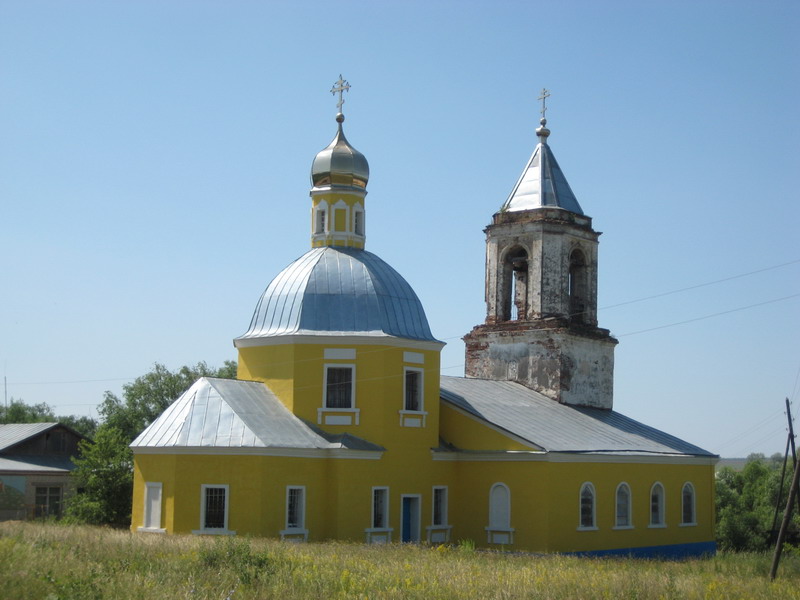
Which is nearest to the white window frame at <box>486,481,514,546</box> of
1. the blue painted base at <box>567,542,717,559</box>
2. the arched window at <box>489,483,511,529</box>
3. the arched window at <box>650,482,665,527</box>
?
the arched window at <box>489,483,511,529</box>

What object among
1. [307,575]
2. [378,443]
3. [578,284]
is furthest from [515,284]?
[307,575]

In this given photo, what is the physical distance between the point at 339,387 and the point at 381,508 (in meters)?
3.31

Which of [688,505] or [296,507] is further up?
[296,507]

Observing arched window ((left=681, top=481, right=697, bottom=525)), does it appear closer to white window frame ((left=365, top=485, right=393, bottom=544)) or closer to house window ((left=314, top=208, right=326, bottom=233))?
white window frame ((left=365, top=485, right=393, bottom=544))

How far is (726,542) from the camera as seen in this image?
153 feet

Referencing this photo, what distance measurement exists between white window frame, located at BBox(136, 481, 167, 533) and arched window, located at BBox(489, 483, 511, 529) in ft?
29.1

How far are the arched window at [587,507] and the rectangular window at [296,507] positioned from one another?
8166 millimetres

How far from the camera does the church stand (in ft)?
82.6

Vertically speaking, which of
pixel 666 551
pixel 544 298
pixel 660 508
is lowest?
Answer: pixel 666 551

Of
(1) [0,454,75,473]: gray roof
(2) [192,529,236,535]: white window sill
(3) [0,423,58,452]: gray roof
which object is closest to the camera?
(2) [192,529,236,535]: white window sill

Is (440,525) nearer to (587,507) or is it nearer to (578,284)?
(587,507)

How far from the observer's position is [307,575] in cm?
1611

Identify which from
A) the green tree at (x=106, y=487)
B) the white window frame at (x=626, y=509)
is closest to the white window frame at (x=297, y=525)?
the white window frame at (x=626, y=509)

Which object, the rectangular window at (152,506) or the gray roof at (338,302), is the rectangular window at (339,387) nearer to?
the gray roof at (338,302)
